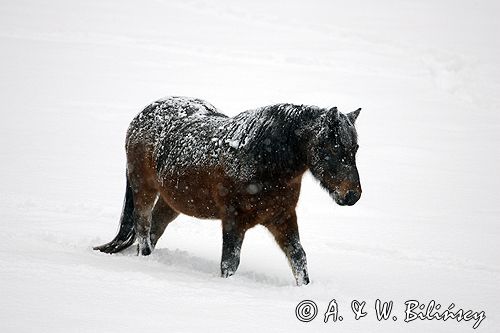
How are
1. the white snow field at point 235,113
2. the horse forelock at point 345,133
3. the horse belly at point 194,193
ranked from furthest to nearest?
the horse belly at point 194,193 → the horse forelock at point 345,133 → the white snow field at point 235,113

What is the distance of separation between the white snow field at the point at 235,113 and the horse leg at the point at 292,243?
0.94ft

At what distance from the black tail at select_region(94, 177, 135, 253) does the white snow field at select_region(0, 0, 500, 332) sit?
13.1 inches

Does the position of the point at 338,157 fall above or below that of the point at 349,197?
above

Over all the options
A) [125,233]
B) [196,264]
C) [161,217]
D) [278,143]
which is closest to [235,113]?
[161,217]

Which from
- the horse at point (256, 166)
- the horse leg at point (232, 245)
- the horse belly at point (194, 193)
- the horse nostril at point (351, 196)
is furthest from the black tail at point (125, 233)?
the horse nostril at point (351, 196)

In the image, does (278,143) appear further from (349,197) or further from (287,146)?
(349,197)

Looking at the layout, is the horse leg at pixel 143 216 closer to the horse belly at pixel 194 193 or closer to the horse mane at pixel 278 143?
the horse belly at pixel 194 193

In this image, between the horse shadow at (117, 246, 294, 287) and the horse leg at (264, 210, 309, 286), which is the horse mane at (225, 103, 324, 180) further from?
the horse shadow at (117, 246, 294, 287)

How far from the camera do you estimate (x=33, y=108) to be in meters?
15.8

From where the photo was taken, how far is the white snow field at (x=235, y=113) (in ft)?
13.3

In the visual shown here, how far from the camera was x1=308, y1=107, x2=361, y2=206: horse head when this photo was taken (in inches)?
198

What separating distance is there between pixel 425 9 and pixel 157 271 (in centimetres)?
2949

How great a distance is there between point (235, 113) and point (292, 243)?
10955mm

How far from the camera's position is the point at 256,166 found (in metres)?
5.28
